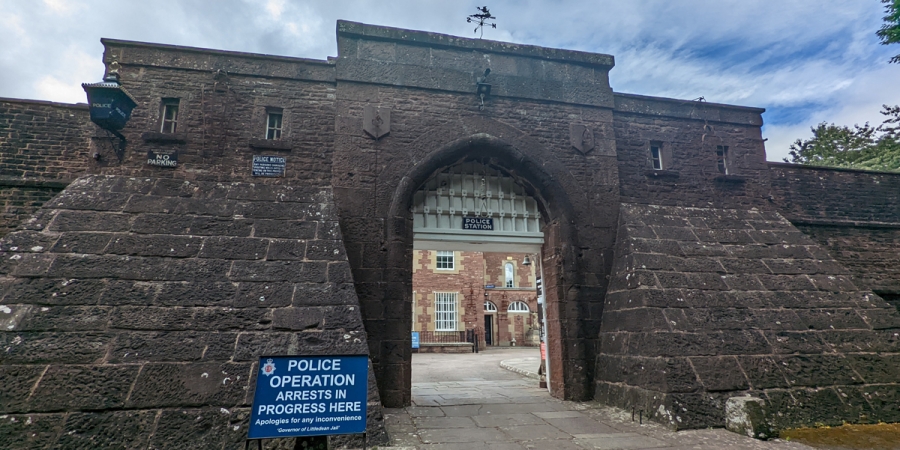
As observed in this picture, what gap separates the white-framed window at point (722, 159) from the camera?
862 centimetres

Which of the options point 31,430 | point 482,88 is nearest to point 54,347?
point 31,430

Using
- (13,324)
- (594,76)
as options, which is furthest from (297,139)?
(594,76)

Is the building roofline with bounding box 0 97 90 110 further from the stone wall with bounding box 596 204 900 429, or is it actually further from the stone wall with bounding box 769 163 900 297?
the stone wall with bounding box 769 163 900 297

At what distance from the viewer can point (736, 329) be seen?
5781mm

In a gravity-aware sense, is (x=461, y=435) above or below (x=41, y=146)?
below

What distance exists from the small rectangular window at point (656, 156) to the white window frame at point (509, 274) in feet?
57.5

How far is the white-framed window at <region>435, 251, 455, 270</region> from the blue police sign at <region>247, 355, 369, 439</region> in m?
19.1

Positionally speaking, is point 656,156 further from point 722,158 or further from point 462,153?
point 462,153

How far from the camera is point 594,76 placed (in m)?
8.36

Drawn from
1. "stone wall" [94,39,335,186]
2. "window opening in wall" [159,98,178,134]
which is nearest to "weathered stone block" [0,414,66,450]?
"stone wall" [94,39,335,186]

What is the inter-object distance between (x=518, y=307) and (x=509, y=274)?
Result: 196 cm

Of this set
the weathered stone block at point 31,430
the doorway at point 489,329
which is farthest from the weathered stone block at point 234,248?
the doorway at point 489,329

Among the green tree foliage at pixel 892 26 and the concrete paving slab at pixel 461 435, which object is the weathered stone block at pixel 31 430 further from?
the green tree foliage at pixel 892 26

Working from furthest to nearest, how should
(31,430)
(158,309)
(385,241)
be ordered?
(385,241) → (158,309) → (31,430)
